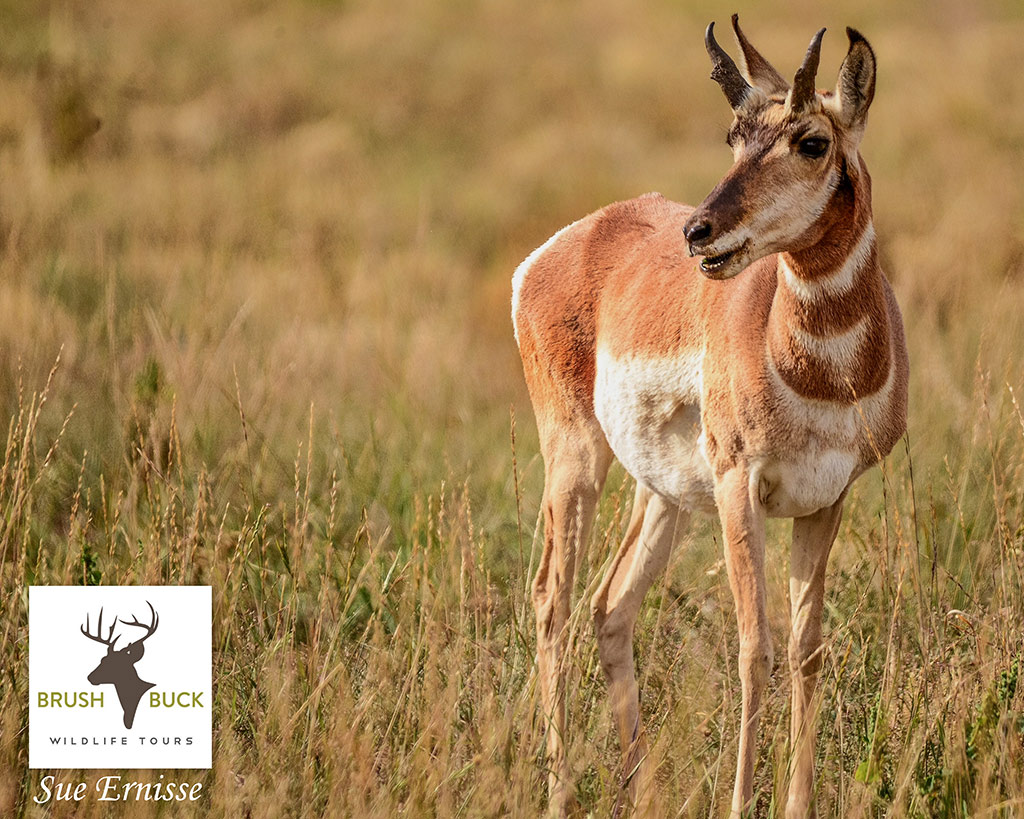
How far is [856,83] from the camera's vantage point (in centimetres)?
319

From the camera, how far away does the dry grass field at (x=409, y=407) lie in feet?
11.6

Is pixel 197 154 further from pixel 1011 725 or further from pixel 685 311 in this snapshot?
pixel 1011 725

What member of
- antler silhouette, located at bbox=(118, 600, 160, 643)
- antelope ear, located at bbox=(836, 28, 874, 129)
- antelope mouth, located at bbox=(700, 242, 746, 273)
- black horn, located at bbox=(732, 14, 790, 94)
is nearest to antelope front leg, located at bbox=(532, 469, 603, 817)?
antler silhouette, located at bbox=(118, 600, 160, 643)

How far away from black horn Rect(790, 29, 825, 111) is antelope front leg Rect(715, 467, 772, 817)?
1002 mm

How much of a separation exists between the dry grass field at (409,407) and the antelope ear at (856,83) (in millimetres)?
1046

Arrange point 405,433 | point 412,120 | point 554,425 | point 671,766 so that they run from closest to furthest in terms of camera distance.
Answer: point 671,766
point 554,425
point 405,433
point 412,120

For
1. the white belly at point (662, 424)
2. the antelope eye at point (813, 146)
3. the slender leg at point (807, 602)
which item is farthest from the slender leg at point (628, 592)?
the antelope eye at point (813, 146)

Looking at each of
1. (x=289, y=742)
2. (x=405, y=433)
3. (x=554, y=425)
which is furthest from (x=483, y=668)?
(x=405, y=433)

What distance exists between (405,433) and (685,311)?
10.6 ft

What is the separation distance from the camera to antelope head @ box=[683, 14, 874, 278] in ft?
10.1

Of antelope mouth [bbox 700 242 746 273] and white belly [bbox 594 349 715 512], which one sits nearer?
antelope mouth [bbox 700 242 746 273]

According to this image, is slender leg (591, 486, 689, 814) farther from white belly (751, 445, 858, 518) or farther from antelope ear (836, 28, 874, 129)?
antelope ear (836, 28, 874, 129)

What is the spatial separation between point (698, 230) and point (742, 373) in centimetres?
56

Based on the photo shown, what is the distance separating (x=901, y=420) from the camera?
3572 mm
